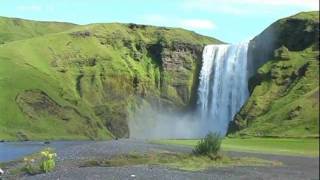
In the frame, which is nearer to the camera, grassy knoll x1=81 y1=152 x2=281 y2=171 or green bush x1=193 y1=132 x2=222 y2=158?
grassy knoll x1=81 y1=152 x2=281 y2=171

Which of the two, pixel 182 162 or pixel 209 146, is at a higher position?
pixel 209 146

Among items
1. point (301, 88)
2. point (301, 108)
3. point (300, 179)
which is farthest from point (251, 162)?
point (301, 88)

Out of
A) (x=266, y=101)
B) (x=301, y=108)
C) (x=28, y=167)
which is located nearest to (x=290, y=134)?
(x=301, y=108)

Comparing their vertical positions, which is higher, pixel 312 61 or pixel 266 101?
pixel 312 61

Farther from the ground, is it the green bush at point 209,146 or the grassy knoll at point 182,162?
the green bush at point 209,146

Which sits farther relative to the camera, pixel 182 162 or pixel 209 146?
pixel 209 146

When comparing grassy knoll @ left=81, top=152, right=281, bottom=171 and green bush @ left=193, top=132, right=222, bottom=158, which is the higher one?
green bush @ left=193, top=132, right=222, bottom=158

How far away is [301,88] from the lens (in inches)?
6924

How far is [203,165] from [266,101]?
134 metres

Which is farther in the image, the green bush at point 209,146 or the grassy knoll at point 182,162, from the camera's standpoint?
the green bush at point 209,146

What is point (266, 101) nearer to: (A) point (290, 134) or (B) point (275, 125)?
(B) point (275, 125)

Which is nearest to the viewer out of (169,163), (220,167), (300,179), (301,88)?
(300,179)

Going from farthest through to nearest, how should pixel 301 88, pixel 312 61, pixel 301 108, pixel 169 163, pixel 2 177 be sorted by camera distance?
1. pixel 312 61
2. pixel 301 88
3. pixel 301 108
4. pixel 169 163
5. pixel 2 177

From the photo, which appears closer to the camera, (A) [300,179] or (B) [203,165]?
(A) [300,179]
